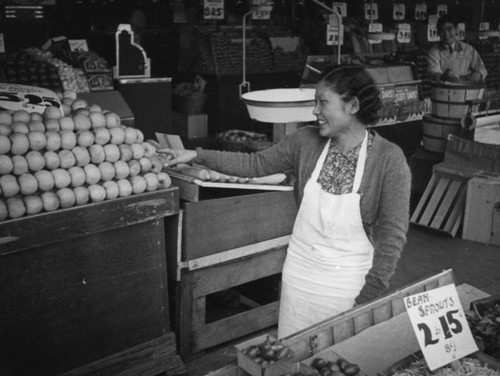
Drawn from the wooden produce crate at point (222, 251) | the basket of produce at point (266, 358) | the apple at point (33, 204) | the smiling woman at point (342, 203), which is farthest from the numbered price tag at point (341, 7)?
the basket of produce at point (266, 358)

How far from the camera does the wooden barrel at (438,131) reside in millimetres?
7008

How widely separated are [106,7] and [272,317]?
8683 millimetres

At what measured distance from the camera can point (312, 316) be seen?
2.77 meters

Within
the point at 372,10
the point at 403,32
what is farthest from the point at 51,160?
the point at 372,10

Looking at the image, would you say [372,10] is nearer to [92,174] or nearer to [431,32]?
[431,32]

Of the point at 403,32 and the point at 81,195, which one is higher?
the point at 403,32

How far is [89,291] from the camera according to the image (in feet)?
10.6

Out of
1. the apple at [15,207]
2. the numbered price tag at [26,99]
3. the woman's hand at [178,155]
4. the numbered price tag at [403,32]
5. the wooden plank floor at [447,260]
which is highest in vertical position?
the numbered price tag at [403,32]

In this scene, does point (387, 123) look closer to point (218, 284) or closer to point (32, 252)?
point (218, 284)

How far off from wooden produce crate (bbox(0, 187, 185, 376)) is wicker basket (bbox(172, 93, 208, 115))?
21.2ft

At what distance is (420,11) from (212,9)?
551 cm

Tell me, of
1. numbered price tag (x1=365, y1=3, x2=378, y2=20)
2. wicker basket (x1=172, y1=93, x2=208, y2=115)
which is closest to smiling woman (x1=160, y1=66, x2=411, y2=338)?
wicker basket (x1=172, y1=93, x2=208, y2=115)

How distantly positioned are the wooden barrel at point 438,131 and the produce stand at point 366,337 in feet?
15.7

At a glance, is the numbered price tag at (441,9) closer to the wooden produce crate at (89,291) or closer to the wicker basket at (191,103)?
the wicker basket at (191,103)
